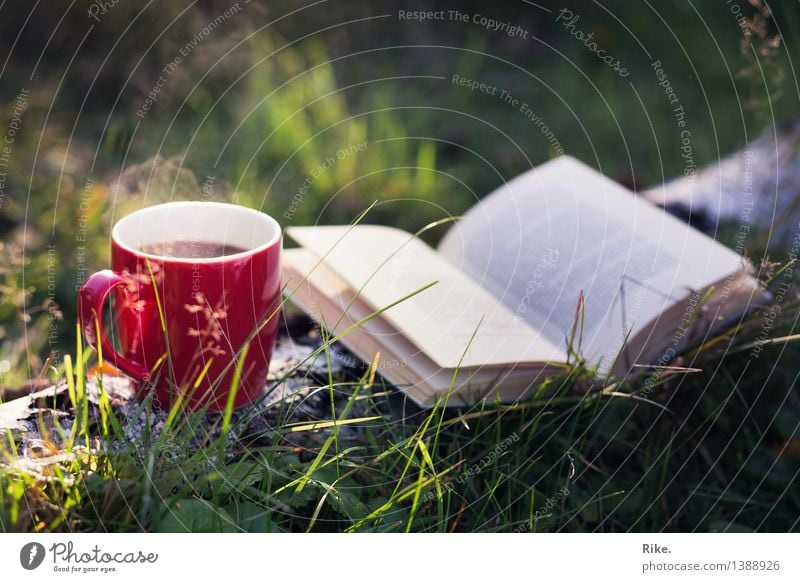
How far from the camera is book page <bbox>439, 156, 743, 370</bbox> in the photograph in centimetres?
109

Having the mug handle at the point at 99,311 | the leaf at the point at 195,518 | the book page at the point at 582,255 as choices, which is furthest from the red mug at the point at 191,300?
the book page at the point at 582,255

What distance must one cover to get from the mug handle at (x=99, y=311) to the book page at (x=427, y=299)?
0.28m

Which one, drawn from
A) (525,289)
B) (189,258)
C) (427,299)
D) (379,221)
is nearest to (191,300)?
(189,258)

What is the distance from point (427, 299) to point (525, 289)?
0.17m

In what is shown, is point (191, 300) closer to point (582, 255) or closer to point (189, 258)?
point (189, 258)

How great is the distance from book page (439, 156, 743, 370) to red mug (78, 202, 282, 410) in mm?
391

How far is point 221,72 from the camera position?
6.98ft

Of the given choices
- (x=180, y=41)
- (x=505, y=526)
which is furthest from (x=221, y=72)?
(x=505, y=526)

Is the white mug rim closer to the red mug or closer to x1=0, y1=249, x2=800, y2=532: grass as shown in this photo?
the red mug

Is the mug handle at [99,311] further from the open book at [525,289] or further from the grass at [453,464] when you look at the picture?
the open book at [525,289]

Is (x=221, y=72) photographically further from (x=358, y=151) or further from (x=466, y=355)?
(x=466, y=355)

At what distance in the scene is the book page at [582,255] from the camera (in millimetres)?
1093

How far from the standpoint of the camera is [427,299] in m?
1.09

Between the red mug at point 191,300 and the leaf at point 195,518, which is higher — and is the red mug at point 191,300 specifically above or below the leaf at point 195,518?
above
